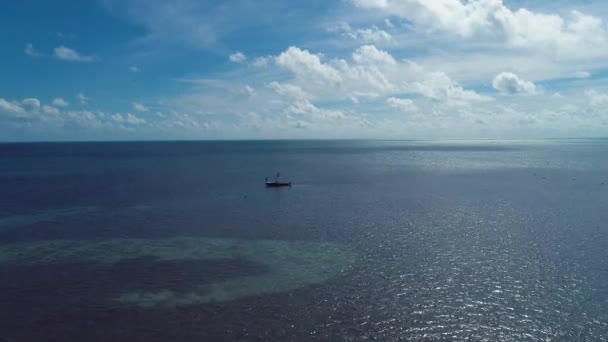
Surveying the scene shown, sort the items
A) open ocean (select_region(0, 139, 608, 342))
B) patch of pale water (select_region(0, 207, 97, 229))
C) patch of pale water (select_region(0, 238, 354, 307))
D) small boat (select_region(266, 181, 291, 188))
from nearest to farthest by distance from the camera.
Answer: open ocean (select_region(0, 139, 608, 342))
patch of pale water (select_region(0, 238, 354, 307))
patch of pale water (select_region(0, 207, 97, 229))
small boat (select_region(266, 181, 291, 188))

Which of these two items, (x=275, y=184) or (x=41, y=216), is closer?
(x=41, y=216)

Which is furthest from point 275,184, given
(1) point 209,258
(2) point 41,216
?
(1) point 209,258

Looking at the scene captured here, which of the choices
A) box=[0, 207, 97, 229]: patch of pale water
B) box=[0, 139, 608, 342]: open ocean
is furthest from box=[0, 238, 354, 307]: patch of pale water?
box=[0, 207, 97, 229]: patch of pale water

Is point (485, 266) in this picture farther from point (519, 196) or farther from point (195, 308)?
point (519, 196)

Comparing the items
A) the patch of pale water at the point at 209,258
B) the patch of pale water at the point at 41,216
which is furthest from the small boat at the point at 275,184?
the patch of pale water at the point at 209,258

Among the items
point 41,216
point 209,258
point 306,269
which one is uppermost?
point 41,216

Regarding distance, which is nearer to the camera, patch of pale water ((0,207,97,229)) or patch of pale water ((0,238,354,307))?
patch of pale water ((0,238,354,307))

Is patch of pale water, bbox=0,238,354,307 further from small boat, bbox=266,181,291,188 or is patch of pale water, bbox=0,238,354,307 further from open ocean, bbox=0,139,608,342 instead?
small boat, bbox=266,181,291,188

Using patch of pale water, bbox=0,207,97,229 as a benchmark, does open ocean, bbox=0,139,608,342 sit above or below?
below

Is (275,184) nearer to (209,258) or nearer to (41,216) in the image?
(41,216)
